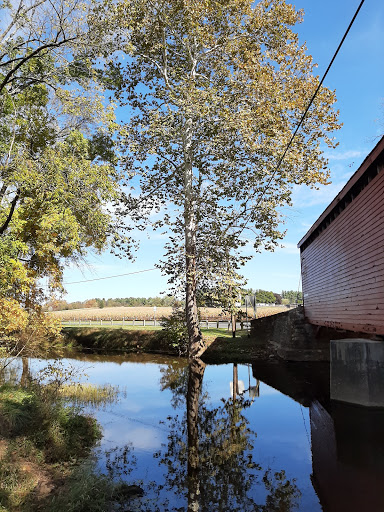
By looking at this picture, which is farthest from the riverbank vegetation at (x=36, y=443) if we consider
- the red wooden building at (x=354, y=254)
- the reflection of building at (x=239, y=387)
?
the red wooden building at (x=354, y=254)

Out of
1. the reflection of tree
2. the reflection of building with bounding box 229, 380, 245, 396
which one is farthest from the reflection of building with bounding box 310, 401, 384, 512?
the reflection of building with bounding box 229, 380, 245, 396

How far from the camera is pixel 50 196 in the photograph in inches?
456

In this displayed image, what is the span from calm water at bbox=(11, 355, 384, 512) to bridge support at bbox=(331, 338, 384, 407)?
591 mm

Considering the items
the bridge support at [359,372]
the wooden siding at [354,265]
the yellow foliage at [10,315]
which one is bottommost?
the bridge support at [359,372]

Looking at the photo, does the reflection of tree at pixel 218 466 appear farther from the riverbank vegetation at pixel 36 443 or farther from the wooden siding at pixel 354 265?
the wooden siding at pixel 354 265

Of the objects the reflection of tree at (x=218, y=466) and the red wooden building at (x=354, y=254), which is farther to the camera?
the red wooden building at (x=354, y=254)

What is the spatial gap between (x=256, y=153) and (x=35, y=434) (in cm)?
1670

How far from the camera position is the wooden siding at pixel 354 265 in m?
10.2

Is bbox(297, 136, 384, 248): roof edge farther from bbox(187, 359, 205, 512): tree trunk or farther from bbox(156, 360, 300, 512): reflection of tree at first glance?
bbox(187, 359, 205, 512): tree trunk

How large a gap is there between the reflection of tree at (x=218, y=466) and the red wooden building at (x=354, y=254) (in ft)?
15.7

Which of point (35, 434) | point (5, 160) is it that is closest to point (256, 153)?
point (5, 160)

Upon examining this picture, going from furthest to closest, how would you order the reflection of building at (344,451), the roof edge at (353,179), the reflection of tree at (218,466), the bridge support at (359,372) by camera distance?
the bridge support at (359,372), the roof edge at (353,179), the reflection of building at (344,451), the reflection of tree at (218,466)

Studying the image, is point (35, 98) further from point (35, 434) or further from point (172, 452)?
point (172, 452)

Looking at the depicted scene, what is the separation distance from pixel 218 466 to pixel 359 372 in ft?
18.8
